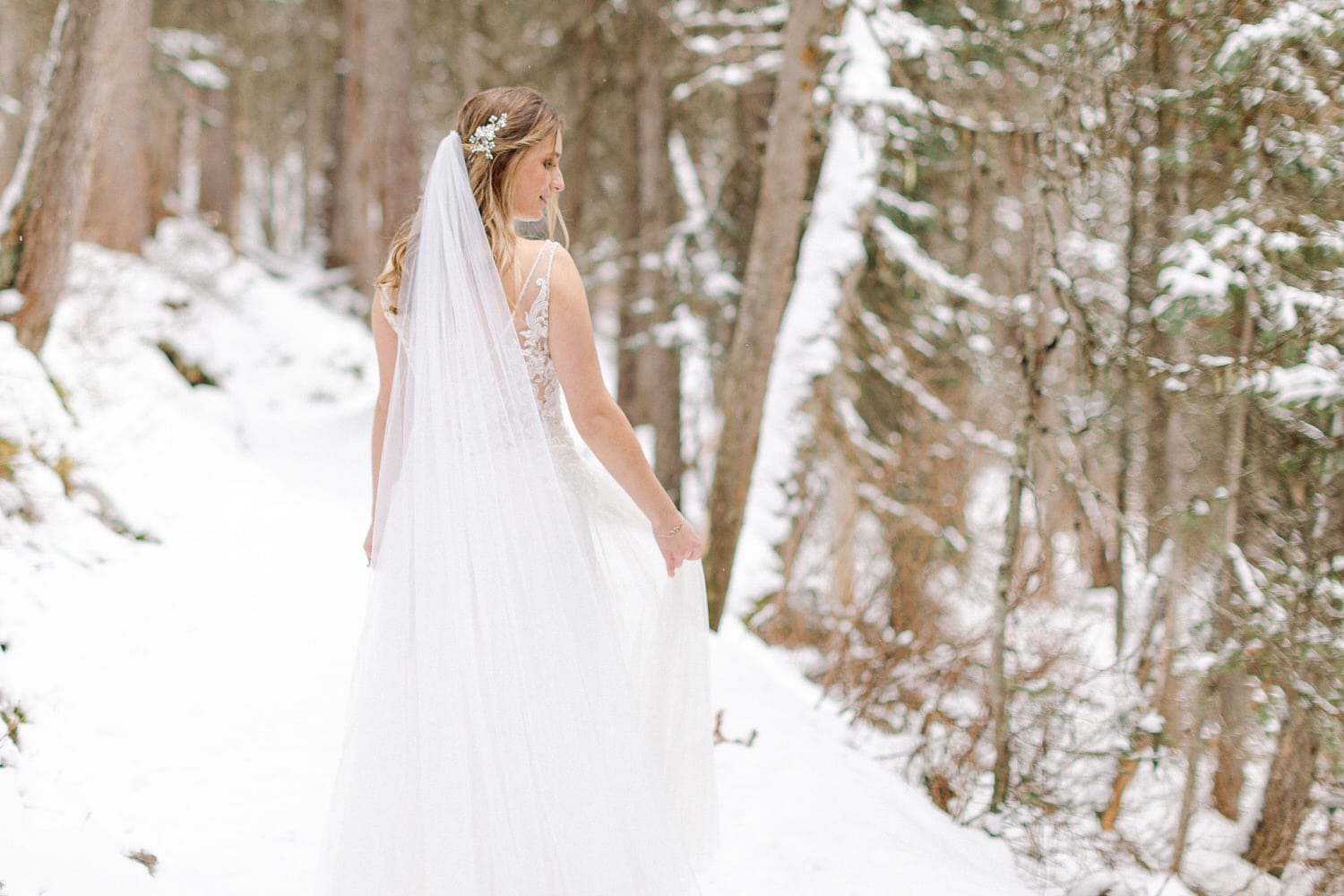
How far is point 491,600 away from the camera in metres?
2.79

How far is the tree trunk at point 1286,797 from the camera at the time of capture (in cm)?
538

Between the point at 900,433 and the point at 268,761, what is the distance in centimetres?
701

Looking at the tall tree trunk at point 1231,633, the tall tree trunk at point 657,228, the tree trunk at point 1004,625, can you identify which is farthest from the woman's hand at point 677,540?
the tall tree trunk at point 657,228

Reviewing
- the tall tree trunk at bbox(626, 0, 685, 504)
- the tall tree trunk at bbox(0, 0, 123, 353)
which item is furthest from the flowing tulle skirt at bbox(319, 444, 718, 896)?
the tall tree trunk at bbox(626, 0, 685, 504)

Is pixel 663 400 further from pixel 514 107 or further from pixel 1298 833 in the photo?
pixel 514 107

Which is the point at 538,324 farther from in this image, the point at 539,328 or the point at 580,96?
the point at 580,96

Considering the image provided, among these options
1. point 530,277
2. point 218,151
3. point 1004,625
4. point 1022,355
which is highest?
point 218,151

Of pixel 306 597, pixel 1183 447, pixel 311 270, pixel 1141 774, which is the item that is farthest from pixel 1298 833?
pixel 311 270

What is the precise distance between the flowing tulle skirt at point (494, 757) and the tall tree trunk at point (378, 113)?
7953mm

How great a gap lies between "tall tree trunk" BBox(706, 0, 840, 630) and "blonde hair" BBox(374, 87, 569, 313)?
3941 millimetres

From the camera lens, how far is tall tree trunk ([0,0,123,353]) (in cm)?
616

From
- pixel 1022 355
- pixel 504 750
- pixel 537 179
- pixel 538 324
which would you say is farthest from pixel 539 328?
pixel 1022 355

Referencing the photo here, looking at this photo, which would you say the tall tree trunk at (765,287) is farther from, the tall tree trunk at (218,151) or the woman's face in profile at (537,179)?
the tall tree trunk at (218,151)

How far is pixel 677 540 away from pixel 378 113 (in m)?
10.9
